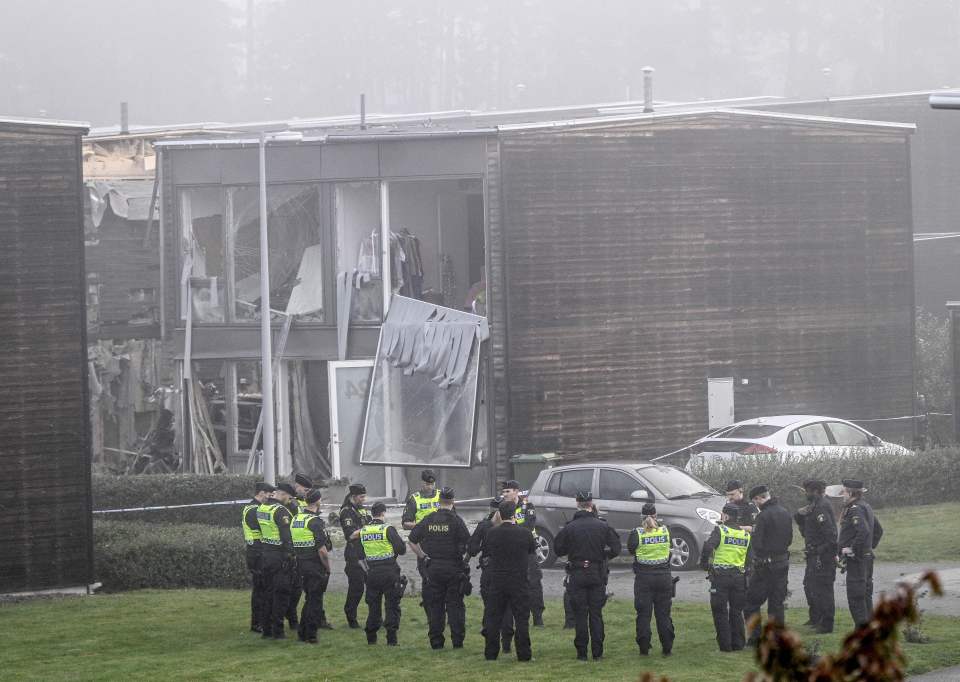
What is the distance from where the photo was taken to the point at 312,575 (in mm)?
15039

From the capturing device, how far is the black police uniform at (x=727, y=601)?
1356cm

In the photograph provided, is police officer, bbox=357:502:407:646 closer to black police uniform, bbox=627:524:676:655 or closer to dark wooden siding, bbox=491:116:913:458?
black police uniform, bbox=627:524:676:655

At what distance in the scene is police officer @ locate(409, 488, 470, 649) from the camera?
47.0ft

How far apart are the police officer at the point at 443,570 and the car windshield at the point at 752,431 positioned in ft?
35.2

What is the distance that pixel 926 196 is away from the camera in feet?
155

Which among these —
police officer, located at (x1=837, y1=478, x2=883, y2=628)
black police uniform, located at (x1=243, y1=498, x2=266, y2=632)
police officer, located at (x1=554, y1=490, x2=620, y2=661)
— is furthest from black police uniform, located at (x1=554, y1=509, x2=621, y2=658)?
black police uniform, located at (x1=243, y1=498, x2=266, y2=632)

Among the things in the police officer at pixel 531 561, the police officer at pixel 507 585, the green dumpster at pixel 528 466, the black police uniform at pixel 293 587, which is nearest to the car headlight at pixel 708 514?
the police officer at pixel 531 561

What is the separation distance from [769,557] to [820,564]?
0.57 meters

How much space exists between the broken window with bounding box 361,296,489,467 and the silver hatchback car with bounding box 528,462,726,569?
7.56 metres

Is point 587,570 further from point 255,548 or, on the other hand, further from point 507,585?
point 255,548

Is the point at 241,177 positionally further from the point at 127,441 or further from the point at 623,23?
the point at 623,23

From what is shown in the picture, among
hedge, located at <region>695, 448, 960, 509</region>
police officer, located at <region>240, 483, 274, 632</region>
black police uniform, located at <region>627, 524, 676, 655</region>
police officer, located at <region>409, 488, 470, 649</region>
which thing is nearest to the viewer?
black police uniform, located at <region>627, 524, 676, 655</region>

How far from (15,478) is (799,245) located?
59.1 feet

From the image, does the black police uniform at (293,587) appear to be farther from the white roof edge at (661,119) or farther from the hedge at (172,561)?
the white roof edge at (661,119)
